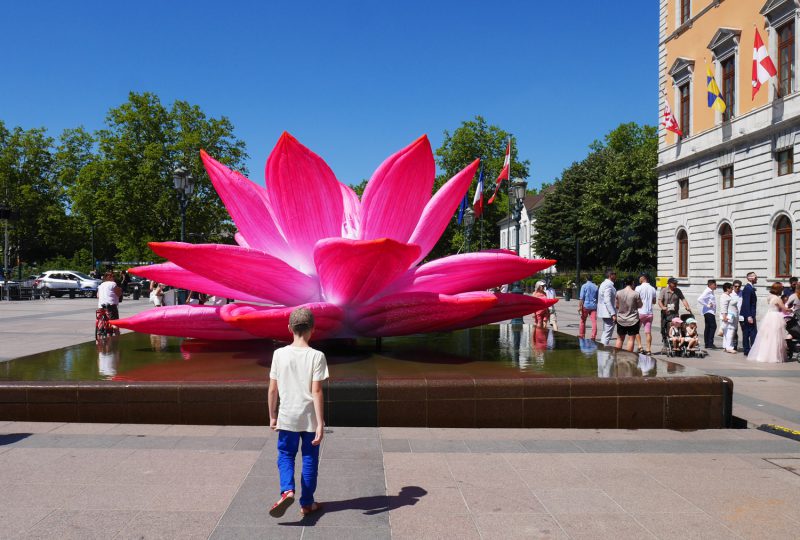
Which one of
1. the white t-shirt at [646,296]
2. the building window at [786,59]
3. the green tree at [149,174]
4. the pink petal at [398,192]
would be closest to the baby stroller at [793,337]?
the white t-shirt at [646,296]

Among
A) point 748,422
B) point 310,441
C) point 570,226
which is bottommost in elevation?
point 748,422

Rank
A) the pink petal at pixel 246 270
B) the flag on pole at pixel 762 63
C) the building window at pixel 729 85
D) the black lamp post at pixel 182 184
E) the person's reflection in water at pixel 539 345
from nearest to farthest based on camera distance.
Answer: the pink petal at pixel 246 270, the person's reflection in water at pixel 539 345, the black lamp post at pixel 182 184, the flag on pole at pixel 762 63, the building window at pixel 729 85

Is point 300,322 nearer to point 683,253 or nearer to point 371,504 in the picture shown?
point 371,504

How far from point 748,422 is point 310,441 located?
17.3 feet

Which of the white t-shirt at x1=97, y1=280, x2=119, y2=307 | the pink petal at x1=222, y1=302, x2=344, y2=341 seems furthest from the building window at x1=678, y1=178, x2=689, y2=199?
the pink petal at x1=222, y1=302, x2=344, y2=341

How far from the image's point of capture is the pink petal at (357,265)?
6816 millimetres

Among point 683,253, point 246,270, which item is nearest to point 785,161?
point 683,253

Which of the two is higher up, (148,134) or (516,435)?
(148,134)

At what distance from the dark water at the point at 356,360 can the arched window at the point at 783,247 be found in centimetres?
1727

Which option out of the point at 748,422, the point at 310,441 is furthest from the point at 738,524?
the point at 748,422

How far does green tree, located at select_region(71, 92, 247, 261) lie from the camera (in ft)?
142

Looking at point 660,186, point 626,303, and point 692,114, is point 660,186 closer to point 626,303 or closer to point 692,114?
point 692,114

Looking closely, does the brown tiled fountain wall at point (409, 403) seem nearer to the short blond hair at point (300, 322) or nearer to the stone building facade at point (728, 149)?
the short blond hair at point (300, 322)

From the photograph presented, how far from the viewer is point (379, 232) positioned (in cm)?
806
